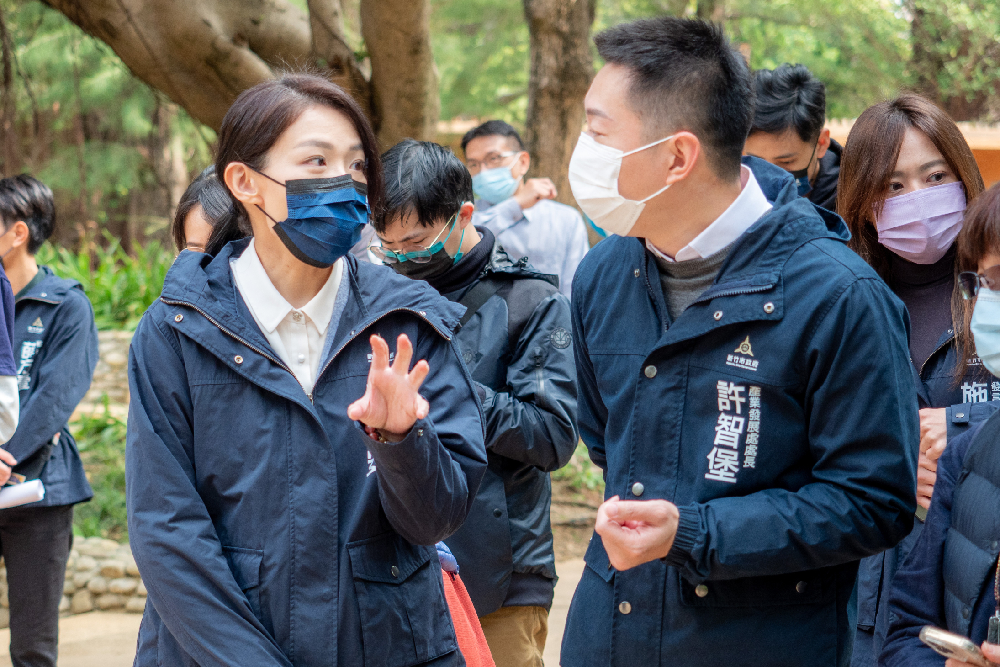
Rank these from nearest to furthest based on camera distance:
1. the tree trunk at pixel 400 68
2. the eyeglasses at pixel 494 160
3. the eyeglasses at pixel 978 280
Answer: the eyeglasses at pixel 978 280 < the tree trunk at pixel 400 68 < the eyeglasses at pixel 494 160

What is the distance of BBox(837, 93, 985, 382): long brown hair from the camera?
284 cm

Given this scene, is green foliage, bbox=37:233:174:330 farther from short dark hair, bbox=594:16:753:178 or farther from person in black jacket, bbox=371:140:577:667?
short dark hair, bbox=594:16:753:178

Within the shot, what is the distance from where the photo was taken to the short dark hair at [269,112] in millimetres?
2164

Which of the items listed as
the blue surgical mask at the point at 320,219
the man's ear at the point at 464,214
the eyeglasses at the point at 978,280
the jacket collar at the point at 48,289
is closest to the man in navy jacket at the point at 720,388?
the eyeglasses at the point at 978,280

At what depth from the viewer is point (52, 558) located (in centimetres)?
399

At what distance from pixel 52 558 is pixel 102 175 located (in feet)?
37.5

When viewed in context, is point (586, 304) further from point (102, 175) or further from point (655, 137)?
point (102, 175)

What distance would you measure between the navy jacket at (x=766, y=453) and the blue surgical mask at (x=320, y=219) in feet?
2.30

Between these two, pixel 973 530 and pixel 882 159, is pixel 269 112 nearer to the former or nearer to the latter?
pixel 973 530

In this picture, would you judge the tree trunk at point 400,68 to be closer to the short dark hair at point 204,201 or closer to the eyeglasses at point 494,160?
the eyeglasses at point 494,160

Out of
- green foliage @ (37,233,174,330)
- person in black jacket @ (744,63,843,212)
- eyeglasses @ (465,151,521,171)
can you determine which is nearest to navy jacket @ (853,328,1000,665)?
person in black jacket @ (744,63,843,212)

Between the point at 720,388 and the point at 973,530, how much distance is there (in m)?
0.54

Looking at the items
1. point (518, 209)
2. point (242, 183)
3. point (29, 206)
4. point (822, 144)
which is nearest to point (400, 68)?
point (518, 209)

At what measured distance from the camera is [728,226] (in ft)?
6.53
